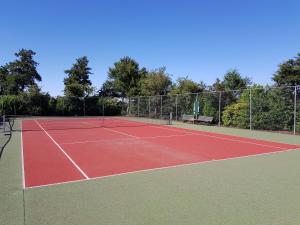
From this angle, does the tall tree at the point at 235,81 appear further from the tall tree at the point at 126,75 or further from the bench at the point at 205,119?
the tall tree at the point at 126,75

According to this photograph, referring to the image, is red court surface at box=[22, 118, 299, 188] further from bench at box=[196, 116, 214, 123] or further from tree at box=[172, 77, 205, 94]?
tree at box=[172, 77, 205, 94]

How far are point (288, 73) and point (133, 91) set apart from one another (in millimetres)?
20321

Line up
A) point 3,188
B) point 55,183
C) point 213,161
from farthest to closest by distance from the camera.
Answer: point 213,161 → point 55,183 → point 3,188

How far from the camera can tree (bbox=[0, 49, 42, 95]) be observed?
53188 millimetres

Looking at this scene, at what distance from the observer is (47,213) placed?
4.70m

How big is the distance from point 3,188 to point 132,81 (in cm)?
4264

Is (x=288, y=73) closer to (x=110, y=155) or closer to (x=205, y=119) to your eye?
(x=205, y=119)

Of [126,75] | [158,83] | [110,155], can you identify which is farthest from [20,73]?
[110,155]

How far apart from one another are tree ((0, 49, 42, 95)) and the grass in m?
49.5

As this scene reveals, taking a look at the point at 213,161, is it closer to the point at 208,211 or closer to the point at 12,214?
the point at 208,211

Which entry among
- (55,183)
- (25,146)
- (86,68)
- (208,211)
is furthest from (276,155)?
(86,68)

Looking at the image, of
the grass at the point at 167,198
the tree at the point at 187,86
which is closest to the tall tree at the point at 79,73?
the tree at the point at 187,86

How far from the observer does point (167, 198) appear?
17.9ft

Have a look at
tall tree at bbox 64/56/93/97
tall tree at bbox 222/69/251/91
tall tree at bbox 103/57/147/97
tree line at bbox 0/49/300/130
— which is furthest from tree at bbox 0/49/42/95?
tall tree at bbox 222/69/251/91
